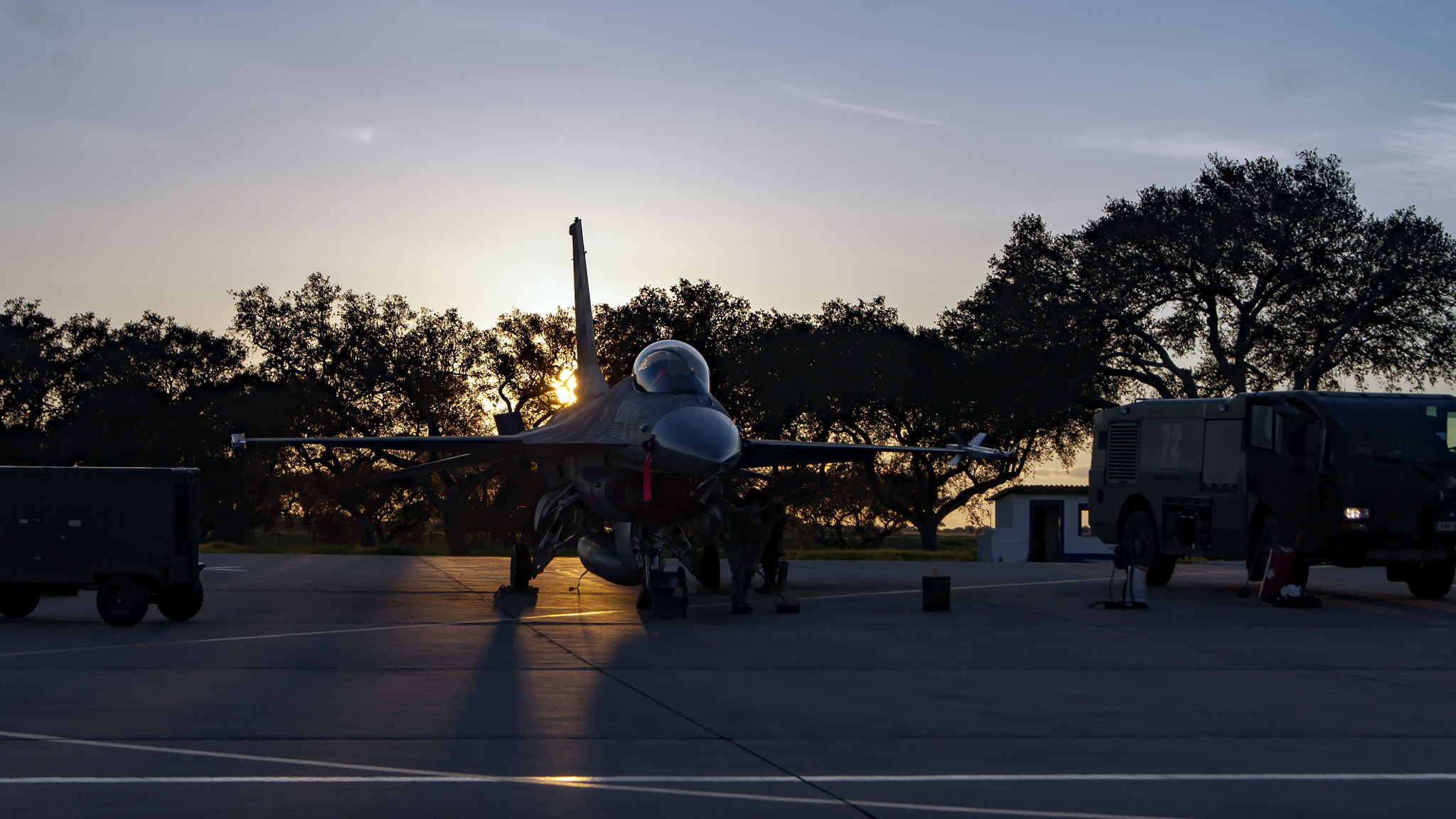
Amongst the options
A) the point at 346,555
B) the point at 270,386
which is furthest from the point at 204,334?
the point at 346,555

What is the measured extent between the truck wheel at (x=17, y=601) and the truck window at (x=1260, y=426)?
16.8 meters

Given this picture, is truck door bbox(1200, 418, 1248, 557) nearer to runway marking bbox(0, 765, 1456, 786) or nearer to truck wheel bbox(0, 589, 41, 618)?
runway marking bbox(0, 765, 1456, 786)

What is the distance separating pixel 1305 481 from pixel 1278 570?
1324mm

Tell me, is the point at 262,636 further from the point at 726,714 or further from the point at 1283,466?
the point at 1283,466

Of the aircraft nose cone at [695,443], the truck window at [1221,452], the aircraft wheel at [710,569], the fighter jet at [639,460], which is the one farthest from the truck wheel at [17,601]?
the truck window at [1221,452]

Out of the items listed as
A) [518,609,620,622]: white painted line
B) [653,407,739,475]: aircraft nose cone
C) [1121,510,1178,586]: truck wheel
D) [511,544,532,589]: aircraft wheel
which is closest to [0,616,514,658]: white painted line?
[518,609,620,622]: white painted line

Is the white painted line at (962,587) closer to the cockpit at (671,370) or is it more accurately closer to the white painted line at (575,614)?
the white painted line at (575,614)

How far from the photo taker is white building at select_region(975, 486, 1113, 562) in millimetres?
46969

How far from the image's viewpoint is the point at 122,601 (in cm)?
1517

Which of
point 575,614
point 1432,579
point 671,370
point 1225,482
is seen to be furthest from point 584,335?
point 1432,579

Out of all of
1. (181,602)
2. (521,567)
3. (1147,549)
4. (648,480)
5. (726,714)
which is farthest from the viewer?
(1147,549)

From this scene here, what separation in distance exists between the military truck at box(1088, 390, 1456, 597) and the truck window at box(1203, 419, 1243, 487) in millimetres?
17

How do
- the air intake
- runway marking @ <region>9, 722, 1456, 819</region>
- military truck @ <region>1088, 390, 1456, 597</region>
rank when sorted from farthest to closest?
the air intake < military truck @ <region>1088, 390, 1456, 597</region> < runway marking @ <region>9, 722, 1456, 819</region>

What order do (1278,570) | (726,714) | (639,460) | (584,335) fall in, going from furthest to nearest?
1. (584,335)
2. (1278,570)
3. (639,460)
4. (726,714)
